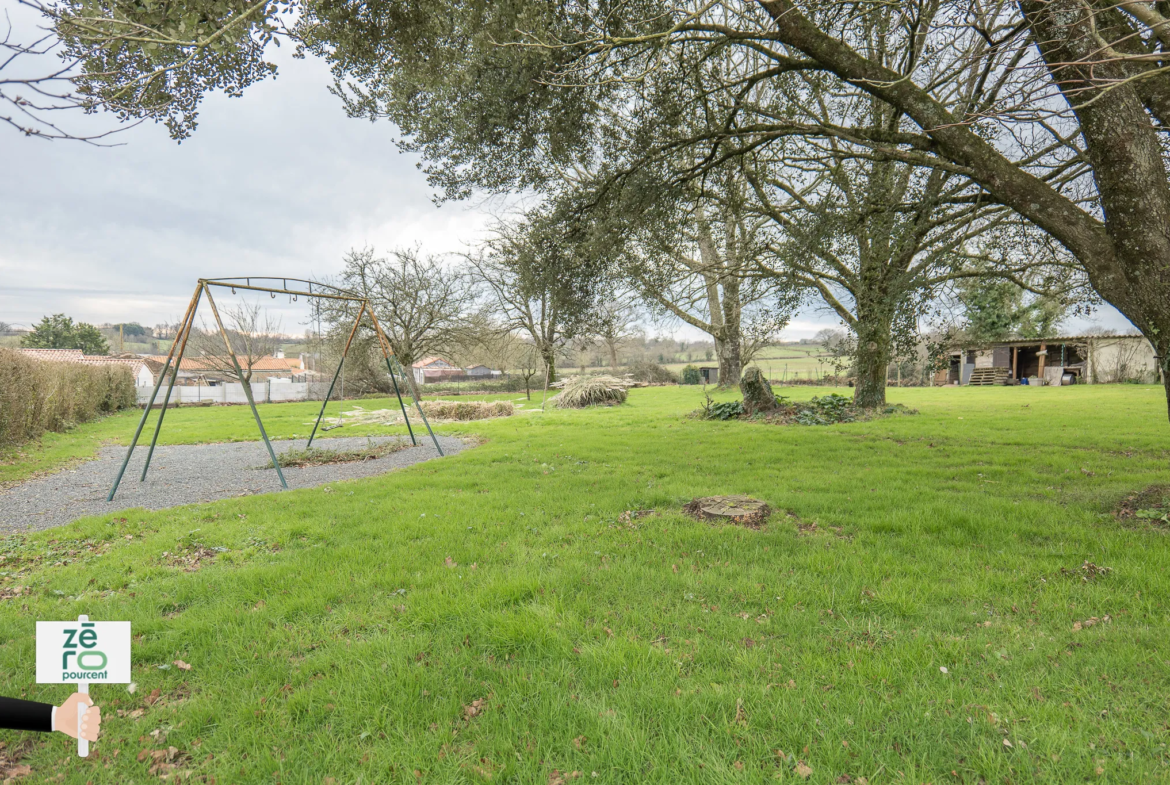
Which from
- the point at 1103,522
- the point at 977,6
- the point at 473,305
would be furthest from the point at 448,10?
the point at 473,305

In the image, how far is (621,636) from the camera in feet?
9.52

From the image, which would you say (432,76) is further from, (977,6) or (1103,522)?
(1103,522)

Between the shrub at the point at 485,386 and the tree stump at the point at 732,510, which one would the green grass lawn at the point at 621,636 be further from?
the shrub at the point at 485,386

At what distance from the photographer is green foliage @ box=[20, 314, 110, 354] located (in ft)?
119

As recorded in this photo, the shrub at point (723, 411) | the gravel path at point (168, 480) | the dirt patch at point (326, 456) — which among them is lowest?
the gravel path at point (168, 480)

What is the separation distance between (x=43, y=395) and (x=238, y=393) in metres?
19.5

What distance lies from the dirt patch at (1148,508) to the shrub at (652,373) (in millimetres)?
30990

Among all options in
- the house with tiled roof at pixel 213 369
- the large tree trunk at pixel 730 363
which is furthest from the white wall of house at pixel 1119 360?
the house with tiled roof at pixel 213 369

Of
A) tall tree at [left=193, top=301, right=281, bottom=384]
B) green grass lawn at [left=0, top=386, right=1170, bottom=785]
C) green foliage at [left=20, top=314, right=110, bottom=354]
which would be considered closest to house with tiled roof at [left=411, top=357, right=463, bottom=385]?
tall tree at [left=193, top=301, right=281, bottom=384]

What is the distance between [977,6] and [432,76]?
585 cm

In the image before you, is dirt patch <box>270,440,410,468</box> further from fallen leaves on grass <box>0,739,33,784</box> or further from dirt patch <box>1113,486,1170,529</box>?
dirt patch <box>1113,486,1170,529</box>

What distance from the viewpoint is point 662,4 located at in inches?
245

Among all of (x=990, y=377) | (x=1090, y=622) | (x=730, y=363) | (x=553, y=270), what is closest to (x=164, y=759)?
(x=1090, y=622)

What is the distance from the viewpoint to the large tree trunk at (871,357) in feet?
25.0
